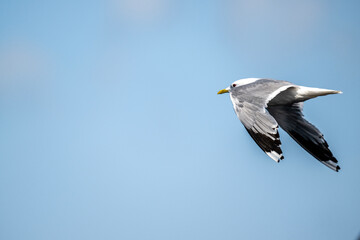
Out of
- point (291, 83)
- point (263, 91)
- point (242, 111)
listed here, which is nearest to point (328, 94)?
point (291, 83)

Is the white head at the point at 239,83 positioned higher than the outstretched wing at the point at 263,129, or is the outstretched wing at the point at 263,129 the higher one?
the white head at the point at 239,83

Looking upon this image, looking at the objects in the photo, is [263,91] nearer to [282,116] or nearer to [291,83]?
[291,83]

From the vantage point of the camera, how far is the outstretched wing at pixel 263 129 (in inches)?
116

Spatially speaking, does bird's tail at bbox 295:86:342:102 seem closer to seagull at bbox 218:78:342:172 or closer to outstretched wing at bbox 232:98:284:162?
seagull at bbox 218:78:342:172

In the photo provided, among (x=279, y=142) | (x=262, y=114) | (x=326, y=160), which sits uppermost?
(x=262, y=114)

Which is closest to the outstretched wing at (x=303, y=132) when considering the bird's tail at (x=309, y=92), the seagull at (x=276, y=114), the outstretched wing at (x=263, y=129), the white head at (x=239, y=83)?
the seagull at (x=276, y=114)

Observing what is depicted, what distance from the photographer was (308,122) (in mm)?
3883

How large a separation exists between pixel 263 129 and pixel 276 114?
1083mm

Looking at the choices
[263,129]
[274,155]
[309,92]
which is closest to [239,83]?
[309,92]

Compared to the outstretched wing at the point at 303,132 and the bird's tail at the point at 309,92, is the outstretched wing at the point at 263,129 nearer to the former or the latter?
the bird's tail at the point at 309,92

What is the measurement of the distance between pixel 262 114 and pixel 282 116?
3.39 feet

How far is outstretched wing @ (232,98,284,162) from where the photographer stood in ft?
9.66

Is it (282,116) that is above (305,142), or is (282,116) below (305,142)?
above

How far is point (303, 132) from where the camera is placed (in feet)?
12.8
